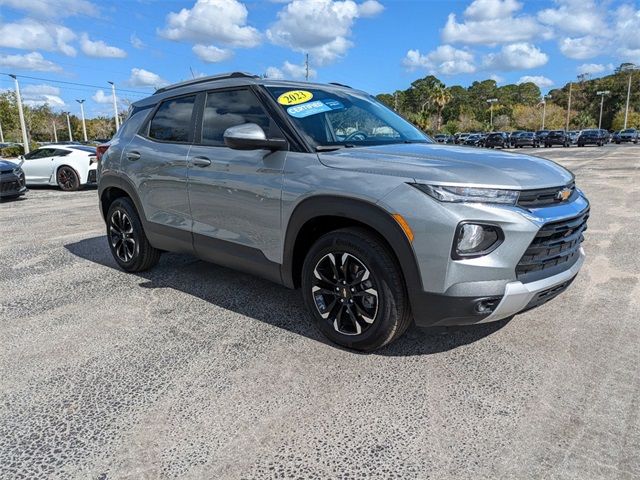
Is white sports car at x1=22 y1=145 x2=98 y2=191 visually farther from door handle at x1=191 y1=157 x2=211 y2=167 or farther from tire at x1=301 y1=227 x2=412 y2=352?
tire at x1=301 y1=227 x2=412 y2=352

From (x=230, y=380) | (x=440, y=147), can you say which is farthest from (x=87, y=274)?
(x=440, y=147)

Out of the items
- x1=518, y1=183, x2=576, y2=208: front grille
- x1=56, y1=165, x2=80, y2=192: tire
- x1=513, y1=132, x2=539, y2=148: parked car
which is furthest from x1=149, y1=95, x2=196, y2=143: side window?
x1=513, y1=132, x2=539, y2=148: parked car

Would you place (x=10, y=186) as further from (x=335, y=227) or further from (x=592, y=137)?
(x=592, y=137)

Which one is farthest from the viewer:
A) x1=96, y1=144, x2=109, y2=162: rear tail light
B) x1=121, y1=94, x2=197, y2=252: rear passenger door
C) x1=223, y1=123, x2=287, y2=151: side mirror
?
x1=96, y1=144, x2=109, y2=162: rear tail light

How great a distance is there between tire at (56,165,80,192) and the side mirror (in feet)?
39.6

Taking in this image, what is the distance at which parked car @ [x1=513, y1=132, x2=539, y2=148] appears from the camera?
1961 inches

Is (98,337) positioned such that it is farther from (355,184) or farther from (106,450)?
(355,184)

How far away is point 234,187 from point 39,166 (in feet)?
41.8

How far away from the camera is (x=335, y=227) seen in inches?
130

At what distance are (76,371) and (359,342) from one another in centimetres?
180

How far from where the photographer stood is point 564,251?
2.96 metres

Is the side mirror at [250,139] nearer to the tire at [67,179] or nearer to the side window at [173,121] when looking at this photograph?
the side window at [173,121]

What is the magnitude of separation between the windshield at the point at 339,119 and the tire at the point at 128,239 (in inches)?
84.8

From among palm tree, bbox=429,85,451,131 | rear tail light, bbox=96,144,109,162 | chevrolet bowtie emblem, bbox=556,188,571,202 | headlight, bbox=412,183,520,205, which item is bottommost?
chevrolet bowtie emblem, bbox=556,188,571,202
